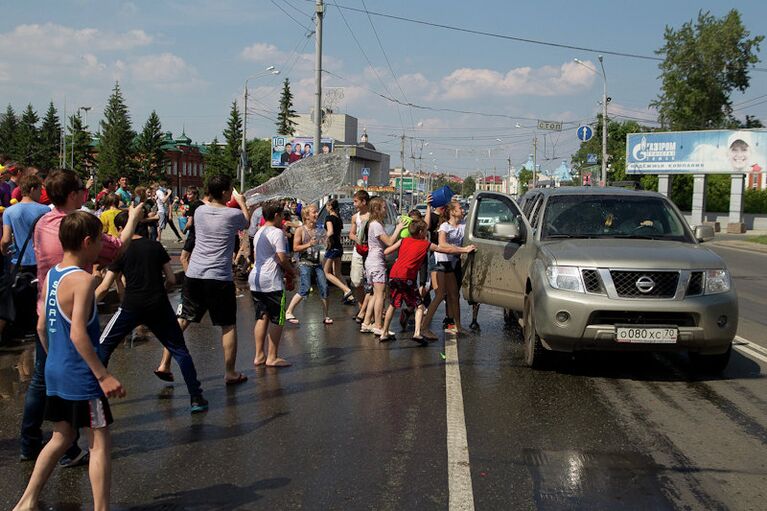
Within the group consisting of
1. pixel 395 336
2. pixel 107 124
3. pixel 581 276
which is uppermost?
pixel 107 124

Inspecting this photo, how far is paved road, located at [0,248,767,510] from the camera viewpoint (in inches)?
175

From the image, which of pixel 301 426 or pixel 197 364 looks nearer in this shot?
pixel 301 426

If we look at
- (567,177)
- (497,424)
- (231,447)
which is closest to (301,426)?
(231,447)

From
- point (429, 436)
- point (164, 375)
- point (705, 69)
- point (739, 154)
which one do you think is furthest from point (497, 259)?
point (705, 69)

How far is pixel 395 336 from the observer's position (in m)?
9.89

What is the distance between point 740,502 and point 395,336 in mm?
5830

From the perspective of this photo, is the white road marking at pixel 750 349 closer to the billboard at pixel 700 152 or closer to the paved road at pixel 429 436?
the paved road at pixel 429 436

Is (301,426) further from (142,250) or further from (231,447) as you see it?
(142,250)

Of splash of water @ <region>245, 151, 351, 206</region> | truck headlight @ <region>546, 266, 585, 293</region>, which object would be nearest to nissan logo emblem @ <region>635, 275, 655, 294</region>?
truck headlight @ <region>546, 266, 585, 293</region>

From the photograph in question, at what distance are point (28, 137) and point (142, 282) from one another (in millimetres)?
106011

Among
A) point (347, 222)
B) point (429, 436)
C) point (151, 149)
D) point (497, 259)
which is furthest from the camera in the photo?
point (151, 149)

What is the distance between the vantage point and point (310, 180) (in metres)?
12.5

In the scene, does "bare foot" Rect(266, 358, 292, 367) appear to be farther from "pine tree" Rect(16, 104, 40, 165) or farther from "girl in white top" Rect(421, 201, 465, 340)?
"pine tree" Rect(16, 104, 40, 165)

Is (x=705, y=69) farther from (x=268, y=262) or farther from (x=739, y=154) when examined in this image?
(x=268, y=262)
